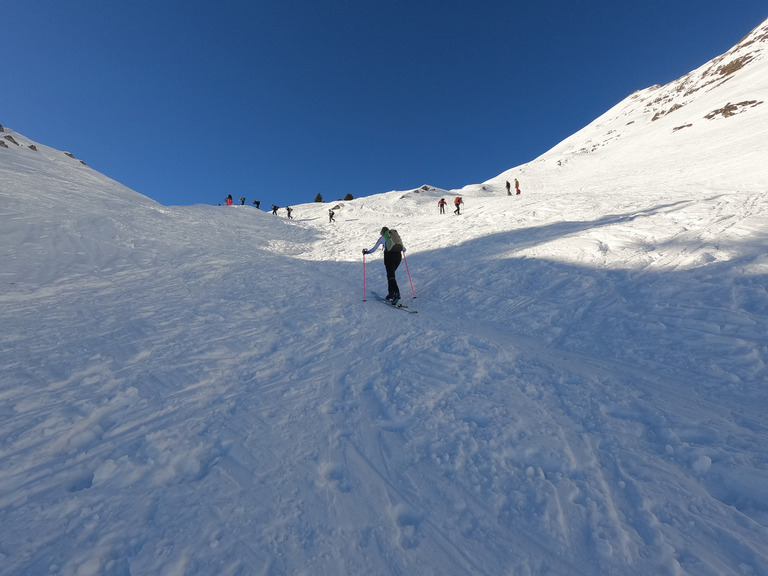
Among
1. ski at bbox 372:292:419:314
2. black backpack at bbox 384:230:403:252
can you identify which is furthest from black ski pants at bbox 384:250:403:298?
ski at bbox 372:292:419:314

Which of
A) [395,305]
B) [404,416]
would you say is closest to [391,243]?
[395,305]

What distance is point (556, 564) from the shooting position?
2.22 m

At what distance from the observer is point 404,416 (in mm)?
3781

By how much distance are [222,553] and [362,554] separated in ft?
3.35

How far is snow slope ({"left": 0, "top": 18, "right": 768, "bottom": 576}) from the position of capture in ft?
7.66

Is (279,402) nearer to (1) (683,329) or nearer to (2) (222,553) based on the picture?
Answer: (2) (222,553)

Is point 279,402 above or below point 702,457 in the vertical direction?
above

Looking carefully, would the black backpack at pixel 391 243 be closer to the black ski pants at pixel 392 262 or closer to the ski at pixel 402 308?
the black ski pants at pixel 392 262

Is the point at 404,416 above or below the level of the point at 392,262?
below

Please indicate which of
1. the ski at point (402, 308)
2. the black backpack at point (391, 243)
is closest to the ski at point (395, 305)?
the ski at point (402, 308)

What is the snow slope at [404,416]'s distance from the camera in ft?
7.66

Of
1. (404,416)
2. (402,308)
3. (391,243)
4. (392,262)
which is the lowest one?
(404,416)

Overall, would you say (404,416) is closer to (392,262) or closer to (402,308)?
(402,308)

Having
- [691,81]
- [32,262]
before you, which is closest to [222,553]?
[32,262]
